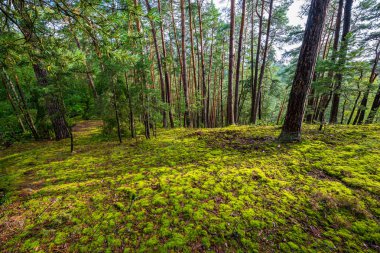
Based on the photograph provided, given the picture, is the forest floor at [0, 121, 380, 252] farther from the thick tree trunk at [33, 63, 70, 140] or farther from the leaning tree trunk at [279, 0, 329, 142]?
the thick tree trunk at [33, 63, 70, 140]

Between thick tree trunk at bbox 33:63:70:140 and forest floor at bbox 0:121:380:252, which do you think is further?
thick tree trunk at bbox 33:63:70:140

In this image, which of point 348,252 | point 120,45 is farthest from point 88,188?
point 348,252

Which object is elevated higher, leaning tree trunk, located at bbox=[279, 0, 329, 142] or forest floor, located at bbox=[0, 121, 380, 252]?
leaning tree trunk, located at bbox=[279, 0, 329, 142]

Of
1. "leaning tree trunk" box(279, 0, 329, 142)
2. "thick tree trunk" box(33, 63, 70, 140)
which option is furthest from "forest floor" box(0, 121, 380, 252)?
"thick tree trunk" box(33, 63, 70, 140)

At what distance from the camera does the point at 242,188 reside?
8.77 ft

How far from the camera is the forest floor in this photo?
1.83 meters

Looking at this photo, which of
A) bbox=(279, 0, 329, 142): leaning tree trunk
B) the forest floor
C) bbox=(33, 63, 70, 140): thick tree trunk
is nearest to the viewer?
the forest floor

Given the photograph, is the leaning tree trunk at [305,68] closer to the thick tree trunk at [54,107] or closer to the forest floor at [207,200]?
the forest floor at [207,200]

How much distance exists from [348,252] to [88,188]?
155 inches

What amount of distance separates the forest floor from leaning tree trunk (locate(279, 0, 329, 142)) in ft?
1.56

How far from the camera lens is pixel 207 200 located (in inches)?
96.7

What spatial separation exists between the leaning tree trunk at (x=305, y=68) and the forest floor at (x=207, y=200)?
47 cm

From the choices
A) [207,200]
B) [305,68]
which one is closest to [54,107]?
[207,200]

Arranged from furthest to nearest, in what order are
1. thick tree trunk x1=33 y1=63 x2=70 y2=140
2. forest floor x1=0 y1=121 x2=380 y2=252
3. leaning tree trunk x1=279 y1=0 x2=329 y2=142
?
thick tree trunk x1=33 y1=63 x2=70 y2=140, leaning tree trunk x1=279 y1=0 x2=329 y2=142, forest floor x1=0 y1=121 x2=380 y2=252
